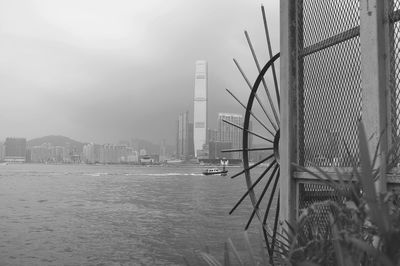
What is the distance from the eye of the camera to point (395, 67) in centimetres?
452

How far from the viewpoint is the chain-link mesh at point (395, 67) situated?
4477 mm

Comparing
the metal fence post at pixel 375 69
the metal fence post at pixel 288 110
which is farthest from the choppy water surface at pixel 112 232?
the metal fence post at pixel 375 69

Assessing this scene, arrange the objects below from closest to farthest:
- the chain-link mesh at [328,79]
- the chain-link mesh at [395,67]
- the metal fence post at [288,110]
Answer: the chain-link mesh at [395,67]
the chain-link mesh at [328,79]
the metal fence post at [288,110]

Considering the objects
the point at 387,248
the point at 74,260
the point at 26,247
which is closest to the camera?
the point at 387,248

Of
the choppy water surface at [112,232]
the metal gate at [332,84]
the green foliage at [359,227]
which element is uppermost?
the metal gate at [332,84]

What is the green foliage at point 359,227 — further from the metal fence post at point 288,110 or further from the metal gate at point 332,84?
the metal fence post at point 288,110

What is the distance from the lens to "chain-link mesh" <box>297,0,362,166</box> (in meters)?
5.09

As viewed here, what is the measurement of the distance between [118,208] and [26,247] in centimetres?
2217

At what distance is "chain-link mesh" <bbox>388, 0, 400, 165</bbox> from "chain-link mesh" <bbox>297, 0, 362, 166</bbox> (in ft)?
1.53

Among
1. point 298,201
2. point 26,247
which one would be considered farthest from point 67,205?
point 298,201

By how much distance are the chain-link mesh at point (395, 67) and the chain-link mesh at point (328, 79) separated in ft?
1.53

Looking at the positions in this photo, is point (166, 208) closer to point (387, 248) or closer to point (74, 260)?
point (74, 260)

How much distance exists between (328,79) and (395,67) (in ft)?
3.70

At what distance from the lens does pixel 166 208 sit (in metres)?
45.6
